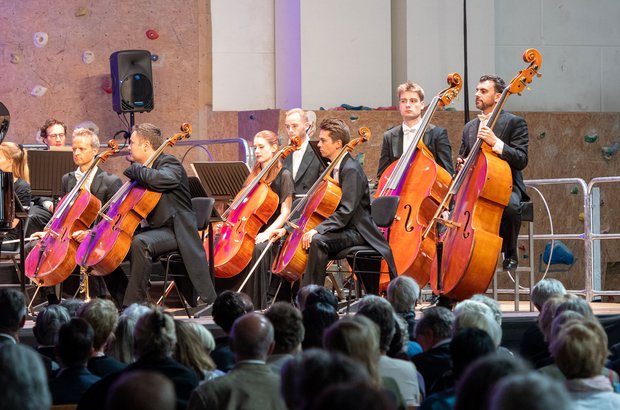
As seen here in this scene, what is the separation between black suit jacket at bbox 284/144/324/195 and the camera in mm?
7305

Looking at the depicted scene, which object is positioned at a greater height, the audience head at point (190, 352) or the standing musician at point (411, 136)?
the standing musician at point (411, 136)

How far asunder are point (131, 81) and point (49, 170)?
2118 mm

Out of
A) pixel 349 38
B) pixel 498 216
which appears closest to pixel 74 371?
pixel 498 216

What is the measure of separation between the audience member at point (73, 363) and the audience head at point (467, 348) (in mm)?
1199

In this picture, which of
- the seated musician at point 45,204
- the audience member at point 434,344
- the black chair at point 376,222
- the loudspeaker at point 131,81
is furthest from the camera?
the loudspeaker at point 131,81

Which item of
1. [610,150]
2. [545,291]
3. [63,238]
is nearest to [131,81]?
[63,238]

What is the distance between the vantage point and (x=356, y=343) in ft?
9.16

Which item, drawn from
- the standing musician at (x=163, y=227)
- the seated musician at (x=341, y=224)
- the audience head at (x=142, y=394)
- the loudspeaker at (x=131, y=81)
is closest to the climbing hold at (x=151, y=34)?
the loudspeaker at (x=131, y=81)

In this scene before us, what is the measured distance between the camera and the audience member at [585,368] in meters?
2.80

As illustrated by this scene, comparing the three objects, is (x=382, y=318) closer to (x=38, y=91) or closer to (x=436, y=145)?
(x=436, y=145)

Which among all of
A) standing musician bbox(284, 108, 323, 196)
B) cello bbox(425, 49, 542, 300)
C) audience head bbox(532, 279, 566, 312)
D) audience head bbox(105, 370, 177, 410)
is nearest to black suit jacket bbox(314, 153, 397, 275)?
cello bbox(425, 49, 542, 300)

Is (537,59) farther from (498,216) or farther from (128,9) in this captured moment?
(128,9)

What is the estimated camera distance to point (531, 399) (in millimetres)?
1700

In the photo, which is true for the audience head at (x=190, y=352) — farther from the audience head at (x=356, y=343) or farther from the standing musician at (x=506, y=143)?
the standing musician at (x=506, y=143)
